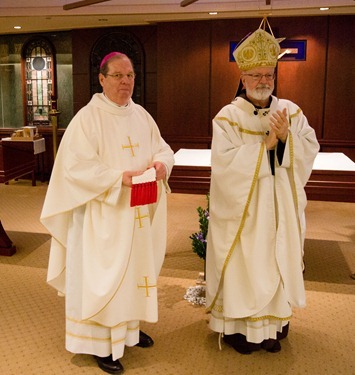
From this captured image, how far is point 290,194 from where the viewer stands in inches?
106

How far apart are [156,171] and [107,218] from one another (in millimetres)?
349

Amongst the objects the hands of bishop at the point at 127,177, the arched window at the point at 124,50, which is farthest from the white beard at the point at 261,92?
the arched window at the point at 124,50

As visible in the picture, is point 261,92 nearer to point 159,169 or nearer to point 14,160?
point 159,169

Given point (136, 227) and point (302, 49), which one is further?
point (302, 49)

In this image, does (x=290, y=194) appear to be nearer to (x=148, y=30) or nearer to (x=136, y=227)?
(x=136, y=227)

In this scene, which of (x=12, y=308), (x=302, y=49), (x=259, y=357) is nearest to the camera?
(x=259, y=357)

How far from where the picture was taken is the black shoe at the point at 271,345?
2832mm

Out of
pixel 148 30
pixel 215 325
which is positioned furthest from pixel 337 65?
pixel 215 325

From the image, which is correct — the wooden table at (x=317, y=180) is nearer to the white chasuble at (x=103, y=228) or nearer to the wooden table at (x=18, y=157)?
the white chasuble at (x=103, y=228)

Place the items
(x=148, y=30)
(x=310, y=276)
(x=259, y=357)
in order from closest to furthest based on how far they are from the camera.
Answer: (x=259, y=357) → (x=310, y=276) → (x=148, y=30)

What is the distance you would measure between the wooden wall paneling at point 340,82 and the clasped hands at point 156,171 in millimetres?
4973

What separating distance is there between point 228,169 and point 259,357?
3.51ft

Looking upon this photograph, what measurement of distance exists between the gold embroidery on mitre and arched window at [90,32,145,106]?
541 centimetres

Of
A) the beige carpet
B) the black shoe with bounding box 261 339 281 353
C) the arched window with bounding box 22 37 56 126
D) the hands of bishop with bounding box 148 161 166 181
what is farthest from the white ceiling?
the black shoe with bounding box 261 339 281 353
